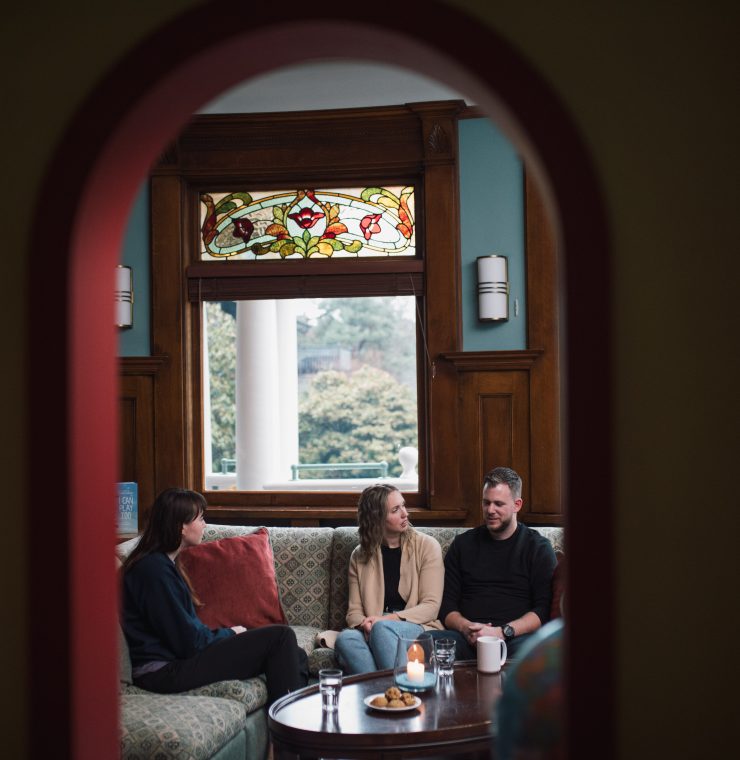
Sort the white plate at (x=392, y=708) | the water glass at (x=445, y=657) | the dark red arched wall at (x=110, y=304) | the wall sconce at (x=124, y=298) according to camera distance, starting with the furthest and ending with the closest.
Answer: the wall sconce at (x=124, y=298), the water glass at (x=445, y=657), the white plate at (x=392, y=708), the dark red arched wall at (x=110, y=304)

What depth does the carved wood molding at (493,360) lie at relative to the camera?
452 cm

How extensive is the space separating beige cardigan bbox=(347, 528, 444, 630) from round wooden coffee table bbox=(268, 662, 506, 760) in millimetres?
776

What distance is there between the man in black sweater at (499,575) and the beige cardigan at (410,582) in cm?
7

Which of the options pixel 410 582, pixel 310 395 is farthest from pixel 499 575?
pixel 310 395

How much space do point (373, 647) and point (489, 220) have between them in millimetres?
2133

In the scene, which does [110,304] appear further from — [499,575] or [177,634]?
[499,575]

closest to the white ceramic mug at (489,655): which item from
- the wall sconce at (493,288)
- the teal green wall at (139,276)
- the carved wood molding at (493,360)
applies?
the carved wood molding at (493,360)

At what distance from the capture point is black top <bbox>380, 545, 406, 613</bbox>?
389 cm

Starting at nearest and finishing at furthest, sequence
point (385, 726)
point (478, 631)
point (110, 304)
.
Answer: point (110, 304) → point (385, 726) → point (478, 631)

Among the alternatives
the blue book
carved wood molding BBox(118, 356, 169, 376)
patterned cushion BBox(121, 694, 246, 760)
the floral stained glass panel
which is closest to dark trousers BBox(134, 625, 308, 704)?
patterned cushion BBox(121, 694, 246, 760)

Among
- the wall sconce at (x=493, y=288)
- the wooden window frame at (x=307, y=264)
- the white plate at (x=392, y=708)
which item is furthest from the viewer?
the wooden window frame at (x=307, y=264)

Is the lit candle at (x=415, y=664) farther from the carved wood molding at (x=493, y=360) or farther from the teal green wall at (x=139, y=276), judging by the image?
the teal green wall at (x=139, y=276)

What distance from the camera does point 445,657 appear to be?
9.96ft

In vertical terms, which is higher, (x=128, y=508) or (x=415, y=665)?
(x=128, y=508)
